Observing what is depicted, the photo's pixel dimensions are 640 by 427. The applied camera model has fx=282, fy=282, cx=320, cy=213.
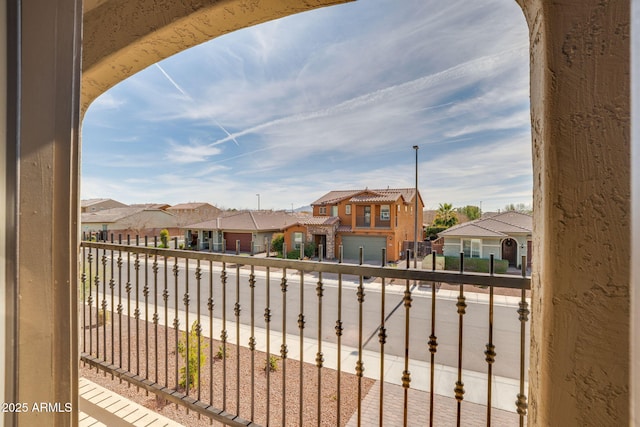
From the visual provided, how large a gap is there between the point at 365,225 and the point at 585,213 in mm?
10925

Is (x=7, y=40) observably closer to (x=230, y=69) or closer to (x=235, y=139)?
(x=230, y=69)

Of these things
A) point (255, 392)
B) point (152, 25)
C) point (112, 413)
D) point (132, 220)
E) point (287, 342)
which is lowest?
point (287, 342)

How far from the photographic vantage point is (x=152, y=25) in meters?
1.41

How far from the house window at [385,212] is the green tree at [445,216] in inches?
66.5

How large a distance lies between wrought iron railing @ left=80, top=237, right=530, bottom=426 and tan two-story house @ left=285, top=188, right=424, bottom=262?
2324mm

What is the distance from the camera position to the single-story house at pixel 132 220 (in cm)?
1026

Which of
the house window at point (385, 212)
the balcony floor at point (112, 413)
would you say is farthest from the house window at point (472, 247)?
the house window at point (385, 212)

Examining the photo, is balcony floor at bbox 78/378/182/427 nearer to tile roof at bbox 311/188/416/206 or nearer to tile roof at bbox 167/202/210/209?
tile roof at bbox 311/188/416/206

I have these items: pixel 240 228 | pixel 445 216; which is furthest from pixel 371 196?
pixel 240 228

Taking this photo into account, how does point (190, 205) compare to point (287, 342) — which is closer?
point (287, 342)

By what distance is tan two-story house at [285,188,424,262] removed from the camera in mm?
10516

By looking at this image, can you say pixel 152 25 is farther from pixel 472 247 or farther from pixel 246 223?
pixel 246 223

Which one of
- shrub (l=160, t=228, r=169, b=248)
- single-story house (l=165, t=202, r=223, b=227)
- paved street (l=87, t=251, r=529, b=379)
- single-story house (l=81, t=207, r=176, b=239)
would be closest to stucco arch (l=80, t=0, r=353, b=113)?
shrub (l=160, t=228, r=169, b=248)

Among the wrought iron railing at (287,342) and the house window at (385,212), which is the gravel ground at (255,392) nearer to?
the wrought iron railing at (287,342)
